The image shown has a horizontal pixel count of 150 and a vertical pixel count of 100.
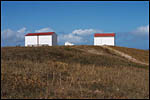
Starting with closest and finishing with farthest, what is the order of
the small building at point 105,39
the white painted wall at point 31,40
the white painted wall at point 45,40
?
the small building at point 105,39 → the white painted wall at point 45,40 → the white painted wall at point 31,40

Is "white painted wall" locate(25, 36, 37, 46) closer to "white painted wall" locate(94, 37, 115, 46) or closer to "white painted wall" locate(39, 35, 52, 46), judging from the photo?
"white painted wall" locate(39, 35, 52, 46)

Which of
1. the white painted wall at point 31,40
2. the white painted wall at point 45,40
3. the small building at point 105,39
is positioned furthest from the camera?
the white painted wall at point 31,40

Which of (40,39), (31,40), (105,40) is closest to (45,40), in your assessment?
(40,39)

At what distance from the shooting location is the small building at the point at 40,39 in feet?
225

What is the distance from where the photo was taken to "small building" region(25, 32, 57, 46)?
68.6m

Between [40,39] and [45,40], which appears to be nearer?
[45,40]

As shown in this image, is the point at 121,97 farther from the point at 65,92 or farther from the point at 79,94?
the point at 65,92

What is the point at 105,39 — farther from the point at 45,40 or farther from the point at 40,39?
the point at 40,39

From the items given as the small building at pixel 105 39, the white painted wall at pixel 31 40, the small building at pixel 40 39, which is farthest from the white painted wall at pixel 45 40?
the small building at pixel 105 39

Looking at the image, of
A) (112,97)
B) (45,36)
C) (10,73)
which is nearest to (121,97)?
(112,97)

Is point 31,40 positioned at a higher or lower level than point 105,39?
lower

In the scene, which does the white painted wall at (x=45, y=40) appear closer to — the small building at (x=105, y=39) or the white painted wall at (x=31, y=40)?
the white painted wall at (x=31, y=40)

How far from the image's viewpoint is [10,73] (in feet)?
34.1

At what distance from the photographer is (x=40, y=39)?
227ft
